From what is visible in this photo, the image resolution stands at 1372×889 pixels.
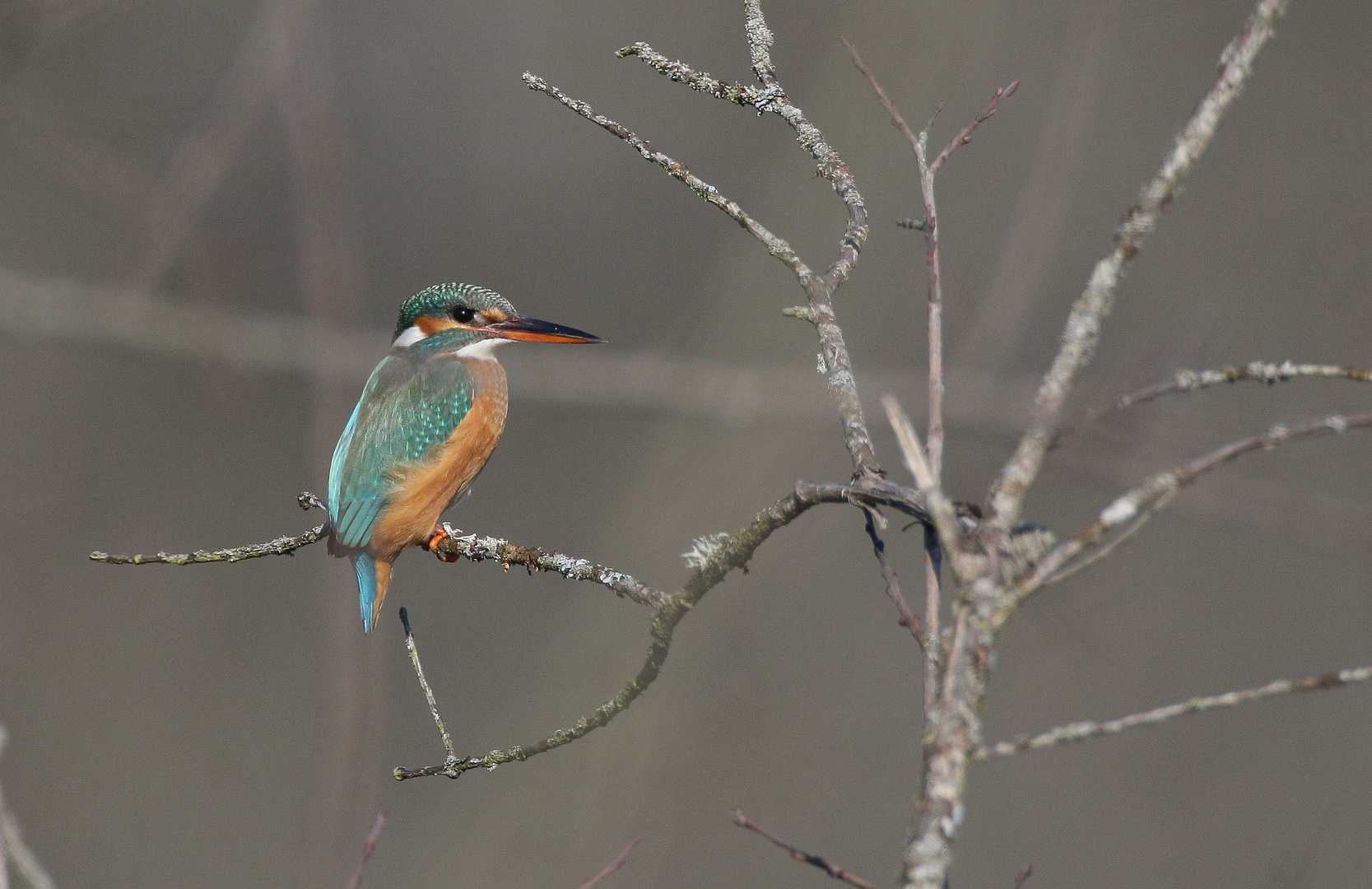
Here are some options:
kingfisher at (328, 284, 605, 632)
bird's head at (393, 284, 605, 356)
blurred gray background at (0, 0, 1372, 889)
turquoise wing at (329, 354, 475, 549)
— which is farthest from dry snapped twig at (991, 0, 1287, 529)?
blurred gray background at (0, 0, 1372, 889)

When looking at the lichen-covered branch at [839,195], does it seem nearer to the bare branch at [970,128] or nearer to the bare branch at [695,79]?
the bare branch at [695,79]

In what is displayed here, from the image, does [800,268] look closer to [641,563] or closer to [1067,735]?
[1067,735]

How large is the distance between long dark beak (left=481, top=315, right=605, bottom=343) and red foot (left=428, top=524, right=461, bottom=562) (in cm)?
52

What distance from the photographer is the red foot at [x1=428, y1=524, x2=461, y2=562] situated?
2.55m

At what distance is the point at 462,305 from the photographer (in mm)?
2838

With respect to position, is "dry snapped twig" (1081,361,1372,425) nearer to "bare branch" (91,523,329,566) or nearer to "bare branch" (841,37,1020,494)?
"bare branch" (841,37,1020,494)

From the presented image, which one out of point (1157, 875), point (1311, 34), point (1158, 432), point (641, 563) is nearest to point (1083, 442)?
point (1158, 432)

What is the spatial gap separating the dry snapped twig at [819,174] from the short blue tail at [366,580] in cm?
147

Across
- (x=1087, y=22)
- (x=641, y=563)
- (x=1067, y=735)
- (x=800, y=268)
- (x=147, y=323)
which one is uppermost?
(x=1087, y=22)

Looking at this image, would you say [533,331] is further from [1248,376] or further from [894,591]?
[1248,376]

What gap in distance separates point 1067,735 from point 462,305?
2.30 meters

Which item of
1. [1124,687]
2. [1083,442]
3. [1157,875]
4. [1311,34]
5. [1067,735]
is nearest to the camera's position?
[1067,735]

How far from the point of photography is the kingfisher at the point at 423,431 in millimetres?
2486

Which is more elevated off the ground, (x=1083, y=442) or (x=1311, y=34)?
(x=1311, y=34)
